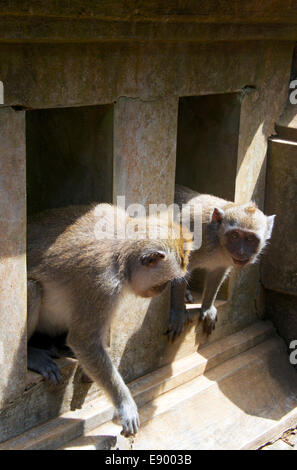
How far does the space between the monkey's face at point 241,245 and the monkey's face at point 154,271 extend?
4.17 feet

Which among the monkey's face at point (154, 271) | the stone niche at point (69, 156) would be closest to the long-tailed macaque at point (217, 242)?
the stone niche at point (69, 156)

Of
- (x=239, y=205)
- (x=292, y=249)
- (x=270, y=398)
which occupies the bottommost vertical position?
(x=270, y=398)

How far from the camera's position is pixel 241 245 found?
642cm

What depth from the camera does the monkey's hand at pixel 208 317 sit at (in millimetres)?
7070

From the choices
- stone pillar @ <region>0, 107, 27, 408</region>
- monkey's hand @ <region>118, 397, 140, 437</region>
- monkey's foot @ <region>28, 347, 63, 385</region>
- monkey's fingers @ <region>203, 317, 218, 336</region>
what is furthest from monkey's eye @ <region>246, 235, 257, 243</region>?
stone pillar @ <region>0, 107, 27, 408</region>

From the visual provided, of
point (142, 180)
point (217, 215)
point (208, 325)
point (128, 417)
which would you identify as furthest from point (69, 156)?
point (128, 417)

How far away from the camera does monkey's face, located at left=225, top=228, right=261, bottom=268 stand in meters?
6.40

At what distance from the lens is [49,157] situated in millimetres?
6680

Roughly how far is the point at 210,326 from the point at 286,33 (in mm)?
3152

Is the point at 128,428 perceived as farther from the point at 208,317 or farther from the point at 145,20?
the point at 145,20

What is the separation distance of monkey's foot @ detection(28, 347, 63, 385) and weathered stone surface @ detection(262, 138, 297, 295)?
3.23m

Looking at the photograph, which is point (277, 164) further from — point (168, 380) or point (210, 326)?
point (168, 380)
